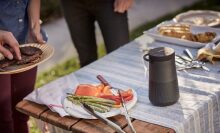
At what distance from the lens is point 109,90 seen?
186 cm

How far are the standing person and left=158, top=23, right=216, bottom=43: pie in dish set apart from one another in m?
0.66

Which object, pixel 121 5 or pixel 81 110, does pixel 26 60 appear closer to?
pixel 81 110

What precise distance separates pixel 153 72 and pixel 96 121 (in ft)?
0.92

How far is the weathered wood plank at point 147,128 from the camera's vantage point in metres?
1.59

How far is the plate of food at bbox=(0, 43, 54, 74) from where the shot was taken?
5.99 ft

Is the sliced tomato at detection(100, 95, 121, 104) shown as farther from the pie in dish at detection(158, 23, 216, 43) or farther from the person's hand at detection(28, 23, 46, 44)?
the pie in dish at detection(158, 23, 216, 43)

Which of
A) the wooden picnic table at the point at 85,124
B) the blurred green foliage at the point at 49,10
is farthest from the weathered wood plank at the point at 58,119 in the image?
the blurred green foliage at the point at 49,10

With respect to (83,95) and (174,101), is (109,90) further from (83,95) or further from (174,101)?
(174,101)

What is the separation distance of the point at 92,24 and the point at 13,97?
795 mm

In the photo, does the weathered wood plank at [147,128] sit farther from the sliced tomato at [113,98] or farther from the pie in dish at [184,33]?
the pie in dish at [184,33]

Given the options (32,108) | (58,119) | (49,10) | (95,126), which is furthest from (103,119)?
(49,10)

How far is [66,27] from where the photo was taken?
17.4 feet

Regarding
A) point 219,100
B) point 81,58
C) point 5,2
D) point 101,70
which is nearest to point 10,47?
point 5,2

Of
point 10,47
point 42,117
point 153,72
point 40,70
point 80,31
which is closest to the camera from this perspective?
point 153,72
